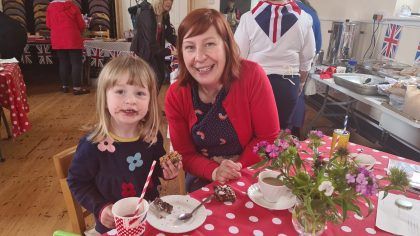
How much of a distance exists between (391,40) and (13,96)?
11.7ft

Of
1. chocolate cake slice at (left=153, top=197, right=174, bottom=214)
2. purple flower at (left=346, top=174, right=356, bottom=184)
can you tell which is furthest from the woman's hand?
purple flower at (left=346, top=174, right=356, bottom=184)

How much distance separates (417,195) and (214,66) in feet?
2.73

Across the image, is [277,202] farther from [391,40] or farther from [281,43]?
[391,40]

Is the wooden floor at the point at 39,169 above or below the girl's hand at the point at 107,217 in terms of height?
below

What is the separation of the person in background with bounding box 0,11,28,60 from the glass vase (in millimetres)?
4219

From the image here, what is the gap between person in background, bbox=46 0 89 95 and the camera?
441cm

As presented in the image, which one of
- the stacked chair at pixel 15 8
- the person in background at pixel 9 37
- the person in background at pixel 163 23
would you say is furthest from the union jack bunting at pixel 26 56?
the person in background at pixel 163 23

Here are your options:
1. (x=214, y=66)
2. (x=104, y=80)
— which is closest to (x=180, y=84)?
(x=214, y=66)

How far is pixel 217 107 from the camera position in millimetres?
1271

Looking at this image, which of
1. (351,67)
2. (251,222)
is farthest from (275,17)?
(251,222)

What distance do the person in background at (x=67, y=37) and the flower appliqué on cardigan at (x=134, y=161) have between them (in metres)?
3.98

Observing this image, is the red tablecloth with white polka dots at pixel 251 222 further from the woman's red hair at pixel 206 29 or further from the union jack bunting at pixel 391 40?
the union jack bunting at pixel 391 40

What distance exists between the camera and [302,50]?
245 cm

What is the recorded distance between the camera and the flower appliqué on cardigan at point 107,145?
3.55 feet
